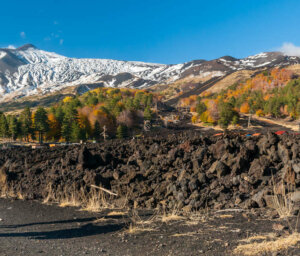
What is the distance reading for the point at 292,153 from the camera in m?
10.7

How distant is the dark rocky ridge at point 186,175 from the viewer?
899 centimetres

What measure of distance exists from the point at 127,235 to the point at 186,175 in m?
3.99

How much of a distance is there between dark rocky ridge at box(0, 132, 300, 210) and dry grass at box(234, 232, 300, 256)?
94.6 inches

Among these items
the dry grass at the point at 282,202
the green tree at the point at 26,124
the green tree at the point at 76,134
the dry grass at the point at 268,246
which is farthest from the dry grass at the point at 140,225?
the green tree at the point at 26,124

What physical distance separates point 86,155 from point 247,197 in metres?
8.06

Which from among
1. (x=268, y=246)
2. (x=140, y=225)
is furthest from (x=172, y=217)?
(x=268, y=246)

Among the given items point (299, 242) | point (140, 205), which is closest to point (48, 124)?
point (140, 205)

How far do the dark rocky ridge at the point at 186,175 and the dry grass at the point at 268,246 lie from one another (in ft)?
7.88

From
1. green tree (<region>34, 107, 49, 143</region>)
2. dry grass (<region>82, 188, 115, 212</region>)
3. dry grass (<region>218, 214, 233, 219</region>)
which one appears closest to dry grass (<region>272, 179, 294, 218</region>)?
dry grass (<region>218, 214, 233, 219</region>)

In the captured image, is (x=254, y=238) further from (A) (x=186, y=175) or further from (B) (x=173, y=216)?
(A) (x=186, y=175)

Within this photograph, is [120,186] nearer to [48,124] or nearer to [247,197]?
[247,197]

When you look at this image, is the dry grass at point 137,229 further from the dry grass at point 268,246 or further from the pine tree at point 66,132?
the pine tree at point 66,132

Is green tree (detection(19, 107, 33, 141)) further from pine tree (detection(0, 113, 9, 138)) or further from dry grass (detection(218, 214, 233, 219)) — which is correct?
dry grass (detection(218, 214, 233, 219))

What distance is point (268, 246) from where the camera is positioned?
5.51m
